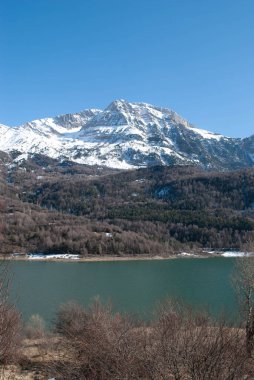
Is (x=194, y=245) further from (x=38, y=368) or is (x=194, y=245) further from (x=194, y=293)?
(x=38, y=368)

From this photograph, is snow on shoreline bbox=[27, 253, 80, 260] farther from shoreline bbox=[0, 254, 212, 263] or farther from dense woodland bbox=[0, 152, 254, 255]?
dense woodland bbox=[0, 152, 254, 255]

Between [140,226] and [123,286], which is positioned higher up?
[140,226]

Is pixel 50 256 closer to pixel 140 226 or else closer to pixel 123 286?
pixel 140 226

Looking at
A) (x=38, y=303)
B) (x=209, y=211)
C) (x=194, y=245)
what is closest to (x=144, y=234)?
(x=194, y=245)

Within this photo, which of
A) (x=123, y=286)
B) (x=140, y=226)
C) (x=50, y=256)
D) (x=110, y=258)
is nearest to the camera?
(x=123, y=286)

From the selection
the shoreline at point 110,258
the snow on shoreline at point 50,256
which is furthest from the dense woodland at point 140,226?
the shoreline at point 110,258

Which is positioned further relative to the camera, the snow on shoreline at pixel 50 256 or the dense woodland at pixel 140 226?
the dense woodland at pixel 140 226

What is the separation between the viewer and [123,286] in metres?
67.6

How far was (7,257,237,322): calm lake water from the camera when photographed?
49969 mm

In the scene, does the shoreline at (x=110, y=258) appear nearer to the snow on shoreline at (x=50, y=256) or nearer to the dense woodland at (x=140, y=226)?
the snow on shoreline at (x=50, y=256)

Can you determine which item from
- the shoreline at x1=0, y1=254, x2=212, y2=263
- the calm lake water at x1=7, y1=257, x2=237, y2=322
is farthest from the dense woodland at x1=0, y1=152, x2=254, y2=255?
the calm lake water at x1=7, y1=257, x2=237, y2=322

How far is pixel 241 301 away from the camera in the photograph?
24.2 m

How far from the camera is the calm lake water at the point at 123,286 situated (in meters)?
50.0

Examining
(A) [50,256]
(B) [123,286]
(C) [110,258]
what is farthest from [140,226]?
(B) [123,286]
